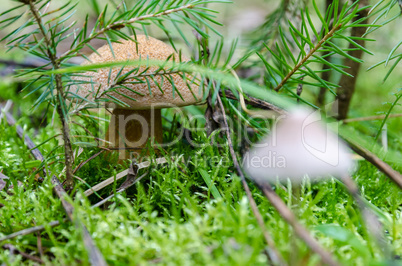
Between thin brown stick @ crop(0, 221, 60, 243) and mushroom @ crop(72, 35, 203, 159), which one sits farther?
mushroom @ crop(72, 35, 203, 159)

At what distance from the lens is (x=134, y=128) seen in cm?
126

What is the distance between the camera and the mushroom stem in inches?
48.1

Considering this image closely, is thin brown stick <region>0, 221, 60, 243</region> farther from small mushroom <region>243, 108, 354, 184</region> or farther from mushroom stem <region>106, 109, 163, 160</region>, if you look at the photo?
mushroom stem <region>106, 109, 163, 160</region>

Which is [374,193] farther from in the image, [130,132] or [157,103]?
[130,132]

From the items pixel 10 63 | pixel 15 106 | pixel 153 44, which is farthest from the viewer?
pixel 10 63

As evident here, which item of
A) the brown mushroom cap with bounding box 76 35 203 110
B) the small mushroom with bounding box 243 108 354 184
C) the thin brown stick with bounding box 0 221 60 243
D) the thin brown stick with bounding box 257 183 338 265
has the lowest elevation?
the thin brown stick with bounding box 0 221 60 243

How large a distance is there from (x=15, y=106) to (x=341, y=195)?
162 centimetres

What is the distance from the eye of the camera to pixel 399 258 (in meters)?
0.64

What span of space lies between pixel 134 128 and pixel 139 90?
1.02 ft

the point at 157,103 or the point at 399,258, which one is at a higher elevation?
the point at 157,103

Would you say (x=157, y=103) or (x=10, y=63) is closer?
(x=157, y=103)

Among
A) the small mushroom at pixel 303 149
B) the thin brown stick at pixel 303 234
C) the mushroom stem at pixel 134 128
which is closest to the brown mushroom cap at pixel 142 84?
the mushroom stem at pixel 134 128

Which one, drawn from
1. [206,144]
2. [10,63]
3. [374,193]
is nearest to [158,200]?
[206,144]

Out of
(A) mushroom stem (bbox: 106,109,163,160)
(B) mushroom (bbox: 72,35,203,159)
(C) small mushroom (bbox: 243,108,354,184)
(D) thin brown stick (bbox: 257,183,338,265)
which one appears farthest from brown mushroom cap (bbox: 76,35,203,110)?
(D) thin brown stick (bbox: 257,183,338,265)
